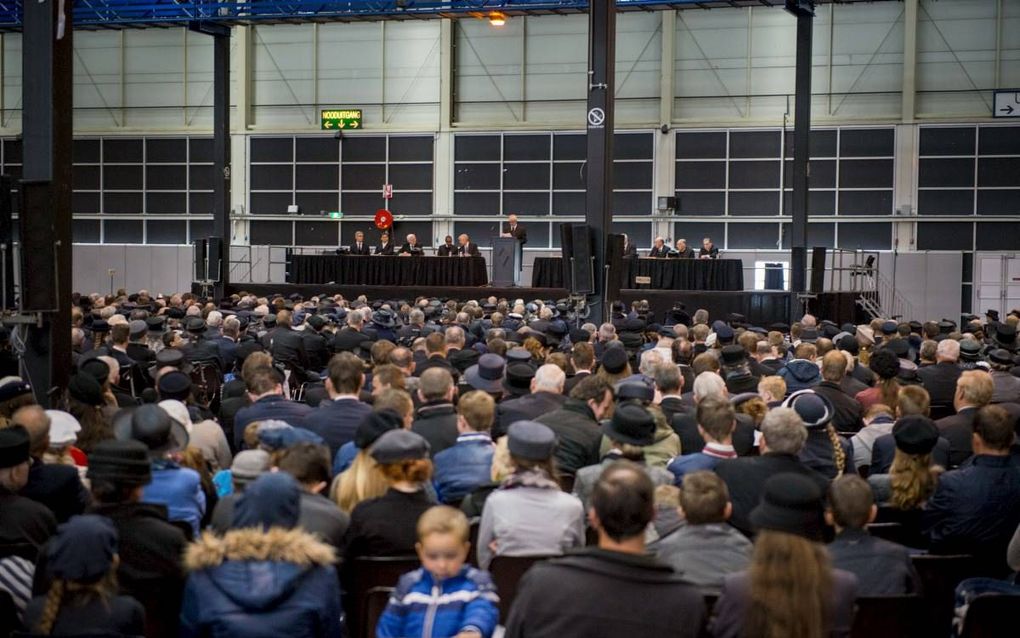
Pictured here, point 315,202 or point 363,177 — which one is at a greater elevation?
point 363,177

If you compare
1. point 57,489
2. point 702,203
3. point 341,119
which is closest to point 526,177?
point 702,203

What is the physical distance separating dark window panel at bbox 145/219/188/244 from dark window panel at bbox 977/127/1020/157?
79.6ft

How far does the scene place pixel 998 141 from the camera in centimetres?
3288

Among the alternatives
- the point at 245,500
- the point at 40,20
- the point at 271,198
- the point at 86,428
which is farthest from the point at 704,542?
the point at 271,198

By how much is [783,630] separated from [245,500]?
213 cm

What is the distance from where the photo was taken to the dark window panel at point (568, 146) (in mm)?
36094

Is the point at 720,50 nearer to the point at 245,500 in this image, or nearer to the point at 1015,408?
the point at 1015,408

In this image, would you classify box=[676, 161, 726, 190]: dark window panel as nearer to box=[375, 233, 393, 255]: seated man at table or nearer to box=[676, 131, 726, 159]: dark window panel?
box=[676, 131, 726, 159]: dark window panel

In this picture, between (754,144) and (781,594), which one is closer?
(781,594)

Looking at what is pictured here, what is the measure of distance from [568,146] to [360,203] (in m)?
6.78

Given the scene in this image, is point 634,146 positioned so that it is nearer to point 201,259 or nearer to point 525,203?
point 525,203

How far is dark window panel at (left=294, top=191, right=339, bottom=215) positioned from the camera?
124 ft

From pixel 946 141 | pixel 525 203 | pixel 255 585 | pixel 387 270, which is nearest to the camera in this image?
pixel 255 585

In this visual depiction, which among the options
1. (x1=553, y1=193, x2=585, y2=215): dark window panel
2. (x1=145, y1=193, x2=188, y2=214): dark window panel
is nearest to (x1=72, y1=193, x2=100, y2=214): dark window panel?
(x1=145, y1=193, x2=188, y2=214): dark window panel
